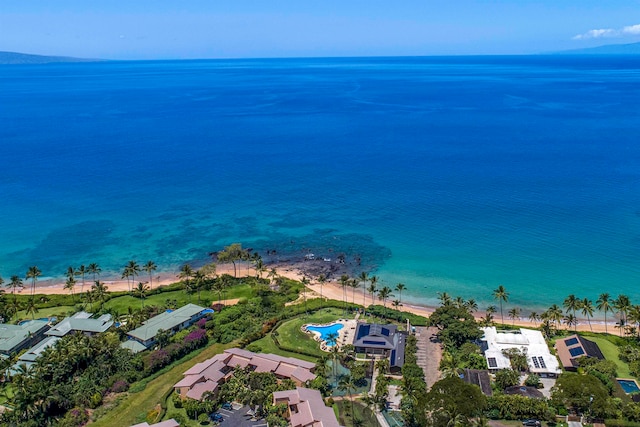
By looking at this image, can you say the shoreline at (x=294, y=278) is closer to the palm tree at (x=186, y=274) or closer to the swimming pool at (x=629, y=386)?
the palm tree at (x=186, y=274)

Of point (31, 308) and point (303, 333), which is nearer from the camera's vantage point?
point (303, 333)

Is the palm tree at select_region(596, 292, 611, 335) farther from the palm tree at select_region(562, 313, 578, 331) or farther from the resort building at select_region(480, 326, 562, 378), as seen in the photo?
the resort building at select_region(480, 326, 562, 378)

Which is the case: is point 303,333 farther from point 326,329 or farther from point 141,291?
point 141,291

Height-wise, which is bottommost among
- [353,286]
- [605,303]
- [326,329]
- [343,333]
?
[326,329]

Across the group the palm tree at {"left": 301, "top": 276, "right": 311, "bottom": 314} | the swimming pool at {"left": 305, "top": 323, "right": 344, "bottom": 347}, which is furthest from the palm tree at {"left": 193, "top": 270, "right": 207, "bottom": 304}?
the swimming pool at {"left": 305, "top": 323, "right": 344, "bottom": 347}

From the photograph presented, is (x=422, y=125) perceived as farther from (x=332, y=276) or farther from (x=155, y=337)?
(x=155, y=337)

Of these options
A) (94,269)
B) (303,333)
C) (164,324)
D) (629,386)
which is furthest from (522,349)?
(94,269)

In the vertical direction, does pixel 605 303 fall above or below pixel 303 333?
above
